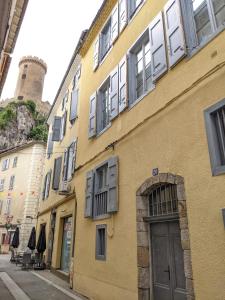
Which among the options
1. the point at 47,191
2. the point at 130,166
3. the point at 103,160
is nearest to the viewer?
the point at 130,166

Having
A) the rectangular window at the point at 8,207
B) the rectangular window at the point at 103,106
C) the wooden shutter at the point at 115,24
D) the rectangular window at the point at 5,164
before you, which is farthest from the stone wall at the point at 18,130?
the wooden shutter at the point at 115,24

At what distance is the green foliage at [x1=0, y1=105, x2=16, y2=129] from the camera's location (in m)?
37.8

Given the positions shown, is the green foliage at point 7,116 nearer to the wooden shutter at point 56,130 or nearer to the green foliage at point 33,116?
the green foliage at point 33,116

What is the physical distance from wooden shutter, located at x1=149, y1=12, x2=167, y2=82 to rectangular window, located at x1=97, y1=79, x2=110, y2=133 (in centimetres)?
282

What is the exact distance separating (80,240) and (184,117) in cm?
556

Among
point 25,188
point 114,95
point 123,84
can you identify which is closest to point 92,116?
point 114,95

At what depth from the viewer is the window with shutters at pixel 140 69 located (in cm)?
682

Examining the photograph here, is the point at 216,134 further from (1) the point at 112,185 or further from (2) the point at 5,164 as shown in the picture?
(2) the point at 5,164

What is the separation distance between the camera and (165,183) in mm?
5375

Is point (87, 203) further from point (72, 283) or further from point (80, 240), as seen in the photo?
point (72, 283)

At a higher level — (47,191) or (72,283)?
(47,191)

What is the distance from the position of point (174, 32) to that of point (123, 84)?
2.20m

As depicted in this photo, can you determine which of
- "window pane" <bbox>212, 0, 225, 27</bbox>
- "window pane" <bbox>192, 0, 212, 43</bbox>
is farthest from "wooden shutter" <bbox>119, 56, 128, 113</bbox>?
"window pane" <bbox>212, 0, 225, 27</bbox>

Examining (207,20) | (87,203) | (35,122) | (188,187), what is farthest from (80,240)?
(35,122)
